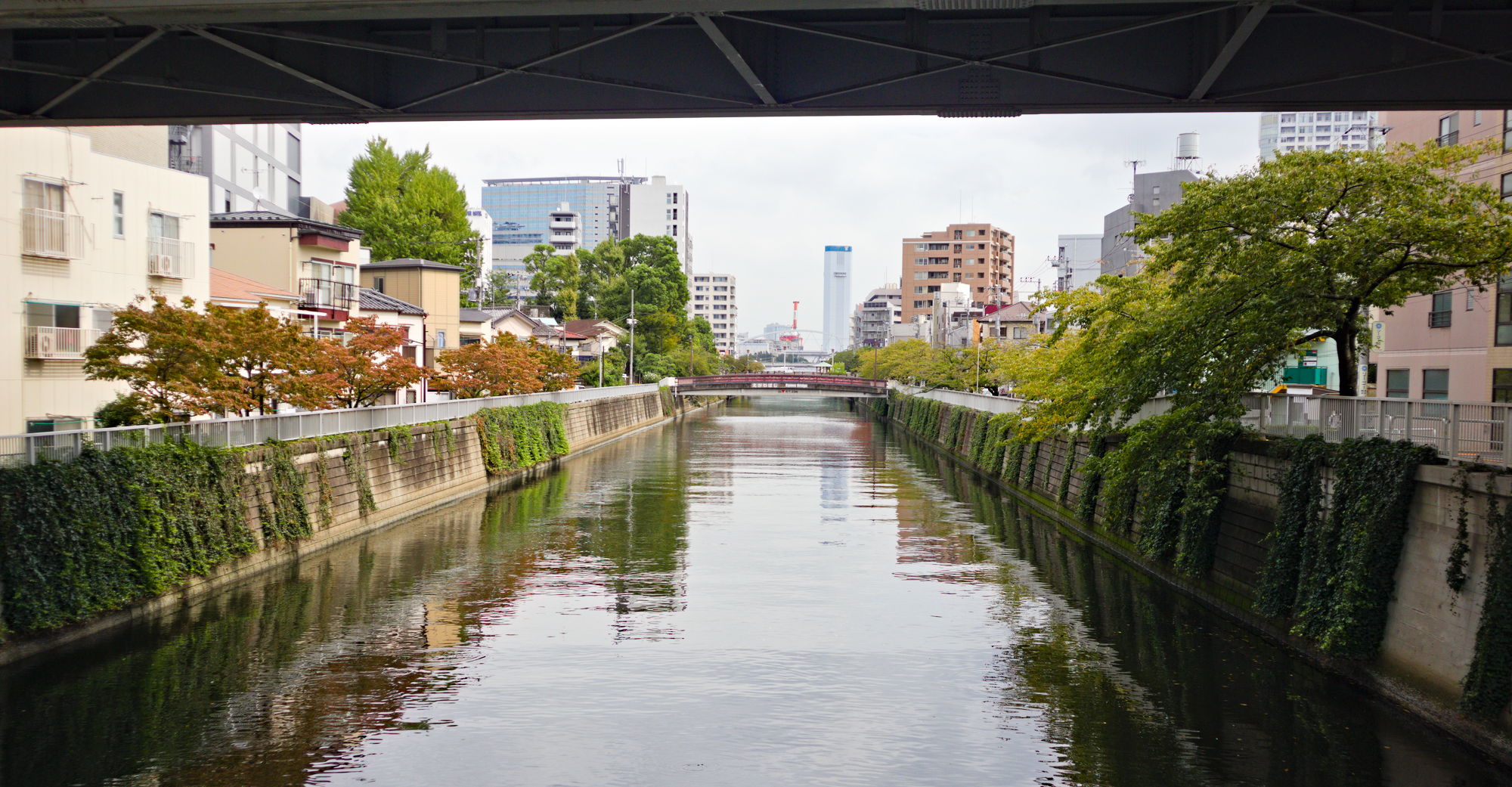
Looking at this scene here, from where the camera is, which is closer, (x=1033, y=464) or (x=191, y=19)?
(x=191, y=19)

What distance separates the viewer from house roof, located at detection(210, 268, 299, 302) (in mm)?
35219

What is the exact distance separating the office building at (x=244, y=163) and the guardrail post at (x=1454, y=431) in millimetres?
54572

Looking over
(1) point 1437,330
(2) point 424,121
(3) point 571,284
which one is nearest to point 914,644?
(2) point 424,121

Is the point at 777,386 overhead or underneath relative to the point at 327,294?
underneath

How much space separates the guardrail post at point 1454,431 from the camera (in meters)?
14.6

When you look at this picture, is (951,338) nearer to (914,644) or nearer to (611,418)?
(611,418)

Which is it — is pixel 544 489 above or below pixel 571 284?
below

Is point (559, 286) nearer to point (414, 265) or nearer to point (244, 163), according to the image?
point (244, 163)

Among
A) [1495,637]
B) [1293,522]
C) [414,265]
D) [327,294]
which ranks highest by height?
[414,265]

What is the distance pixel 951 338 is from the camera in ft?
397

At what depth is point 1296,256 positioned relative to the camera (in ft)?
60.8

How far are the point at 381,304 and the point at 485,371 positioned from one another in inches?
277

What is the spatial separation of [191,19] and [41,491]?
8668mm

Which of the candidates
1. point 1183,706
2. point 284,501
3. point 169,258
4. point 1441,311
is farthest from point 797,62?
point 1441,311
